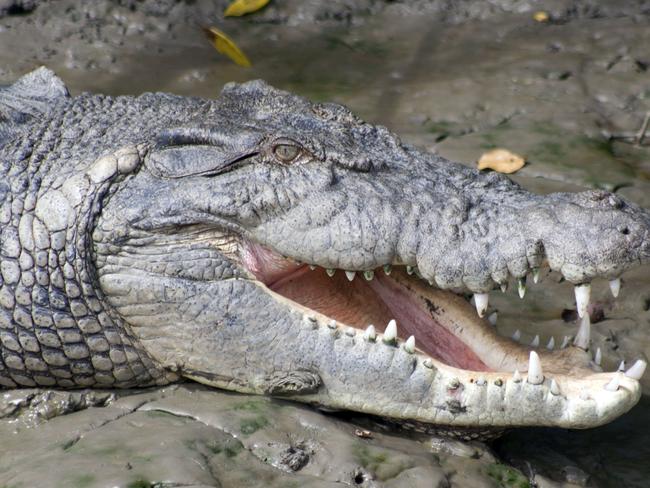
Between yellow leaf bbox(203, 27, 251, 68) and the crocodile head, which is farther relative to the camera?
yellow leaf bbox(203, 27, 251, 68)

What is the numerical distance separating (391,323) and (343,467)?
1.57ft

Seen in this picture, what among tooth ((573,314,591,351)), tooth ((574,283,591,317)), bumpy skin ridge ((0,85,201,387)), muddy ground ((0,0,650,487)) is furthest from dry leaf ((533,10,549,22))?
tooth ((574,283,591,317))

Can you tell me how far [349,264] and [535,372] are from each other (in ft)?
2.25

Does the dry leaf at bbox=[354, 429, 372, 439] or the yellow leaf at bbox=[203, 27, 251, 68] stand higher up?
the yellow leaf at bbox=[203, 27, 251, 68]

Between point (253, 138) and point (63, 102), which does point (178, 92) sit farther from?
point (253, 138)

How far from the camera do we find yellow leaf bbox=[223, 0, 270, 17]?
24.5ft

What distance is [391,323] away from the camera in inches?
126

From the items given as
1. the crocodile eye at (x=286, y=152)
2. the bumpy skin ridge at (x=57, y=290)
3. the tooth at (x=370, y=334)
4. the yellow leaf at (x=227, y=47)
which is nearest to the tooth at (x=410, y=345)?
the tooth at (x=370, y=334)

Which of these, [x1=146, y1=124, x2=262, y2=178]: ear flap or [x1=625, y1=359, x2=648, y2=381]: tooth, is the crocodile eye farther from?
[x1=625, y1=359, x2=648, y2=381]: tooth

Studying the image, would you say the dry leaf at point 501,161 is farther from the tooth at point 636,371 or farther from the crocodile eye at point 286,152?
the tooth at point 636,371

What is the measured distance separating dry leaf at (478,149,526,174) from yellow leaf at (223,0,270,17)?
2.70 m

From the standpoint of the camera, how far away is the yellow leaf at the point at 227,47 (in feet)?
22.1

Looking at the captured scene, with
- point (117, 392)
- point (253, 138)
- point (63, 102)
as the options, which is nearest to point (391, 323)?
point (253, 138)

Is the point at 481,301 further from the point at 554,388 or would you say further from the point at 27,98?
the point at 27,98
